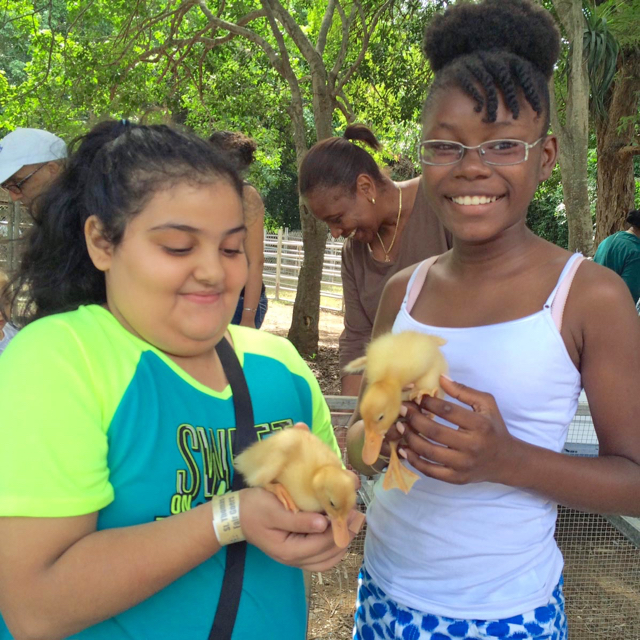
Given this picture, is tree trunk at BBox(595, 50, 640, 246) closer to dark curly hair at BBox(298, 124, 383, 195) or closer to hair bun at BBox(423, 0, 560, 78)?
dark curly hair at BBox(298, 124, 383, 195)

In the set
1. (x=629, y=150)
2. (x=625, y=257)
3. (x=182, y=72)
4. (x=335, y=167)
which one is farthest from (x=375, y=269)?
(x=182, y=72)

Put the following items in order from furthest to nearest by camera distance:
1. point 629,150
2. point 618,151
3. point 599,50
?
point 618,151 → point 629,150 → point 599,50

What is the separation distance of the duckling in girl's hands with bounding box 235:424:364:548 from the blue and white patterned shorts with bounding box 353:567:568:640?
18.6 inches

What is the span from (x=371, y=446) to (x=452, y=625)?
52 cm

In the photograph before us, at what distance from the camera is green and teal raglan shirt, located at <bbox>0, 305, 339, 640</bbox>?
1.07 meters

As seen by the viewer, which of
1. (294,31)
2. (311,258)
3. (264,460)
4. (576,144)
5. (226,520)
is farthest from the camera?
(311,258)

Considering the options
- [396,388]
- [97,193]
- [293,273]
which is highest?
[97,193]

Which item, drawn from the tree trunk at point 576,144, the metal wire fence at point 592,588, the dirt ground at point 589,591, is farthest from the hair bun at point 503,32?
the tree trunk at point 576,144

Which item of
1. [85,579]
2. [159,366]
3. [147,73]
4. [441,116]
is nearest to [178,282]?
[159,366]

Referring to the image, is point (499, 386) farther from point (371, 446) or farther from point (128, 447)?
point (128, 447)

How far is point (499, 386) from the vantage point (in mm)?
1590

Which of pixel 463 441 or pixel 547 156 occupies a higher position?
pixel 547 156

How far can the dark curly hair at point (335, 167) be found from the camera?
11.6ft

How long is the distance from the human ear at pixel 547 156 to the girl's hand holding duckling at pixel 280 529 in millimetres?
1132
